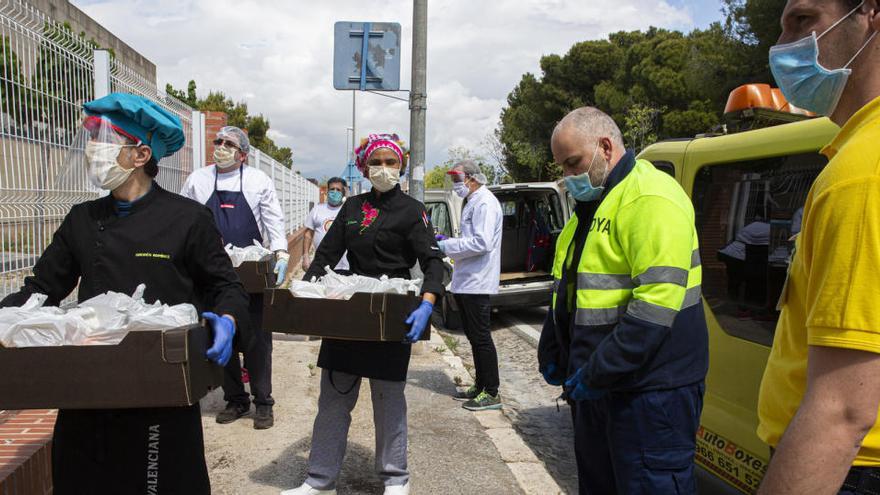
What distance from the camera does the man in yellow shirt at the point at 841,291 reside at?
42.5 inches

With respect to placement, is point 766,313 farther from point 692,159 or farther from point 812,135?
point 692,159

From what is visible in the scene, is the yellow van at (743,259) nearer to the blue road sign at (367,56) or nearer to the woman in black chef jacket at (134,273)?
the woman in black chef jacket at (134,273)

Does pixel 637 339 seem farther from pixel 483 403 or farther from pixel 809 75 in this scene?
pixel 483 403

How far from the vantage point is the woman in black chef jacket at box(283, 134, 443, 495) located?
3.32m

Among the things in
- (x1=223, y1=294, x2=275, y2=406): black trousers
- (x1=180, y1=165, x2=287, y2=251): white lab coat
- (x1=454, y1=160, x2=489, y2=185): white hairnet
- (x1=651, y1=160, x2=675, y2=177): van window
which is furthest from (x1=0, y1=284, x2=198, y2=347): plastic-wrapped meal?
(x1=454, y1=160, x2=489, y2=185): white hairnet

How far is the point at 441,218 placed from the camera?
9.51 meters

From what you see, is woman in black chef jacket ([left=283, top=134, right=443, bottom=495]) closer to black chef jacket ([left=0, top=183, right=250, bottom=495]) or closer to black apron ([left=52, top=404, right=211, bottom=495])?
black chef jacket ([left=0, top=183, right=250, bottom=495])

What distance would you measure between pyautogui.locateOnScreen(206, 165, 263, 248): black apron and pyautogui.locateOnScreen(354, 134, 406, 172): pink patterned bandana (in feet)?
4.62

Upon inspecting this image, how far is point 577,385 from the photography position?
2.25 m

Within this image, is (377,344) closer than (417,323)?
No

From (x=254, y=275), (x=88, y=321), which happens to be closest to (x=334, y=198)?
(x=254, y=275)

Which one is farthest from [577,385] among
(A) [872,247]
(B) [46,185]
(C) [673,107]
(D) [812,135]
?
(C) [673,107]

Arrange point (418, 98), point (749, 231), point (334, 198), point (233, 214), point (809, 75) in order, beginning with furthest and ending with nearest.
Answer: point (334, 198) < point (418, 98) < point (233, 214) < point (749, 231) < point (809, 75)

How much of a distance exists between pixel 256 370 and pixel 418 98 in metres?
3.67
